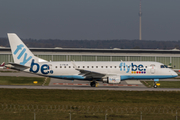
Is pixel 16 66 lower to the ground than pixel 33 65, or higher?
lower

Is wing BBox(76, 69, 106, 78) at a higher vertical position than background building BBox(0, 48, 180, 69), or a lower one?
lower

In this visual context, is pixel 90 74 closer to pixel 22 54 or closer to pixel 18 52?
pixel 22 54

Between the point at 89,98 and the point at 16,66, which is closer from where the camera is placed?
the point at 89,98

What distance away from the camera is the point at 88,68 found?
164ft

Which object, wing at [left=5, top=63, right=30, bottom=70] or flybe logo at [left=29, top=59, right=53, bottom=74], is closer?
wing at [left=5, top=63, right=30, bottom=70]

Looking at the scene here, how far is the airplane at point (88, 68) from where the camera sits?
49.4m

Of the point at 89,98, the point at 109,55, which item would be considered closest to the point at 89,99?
the point at 89,98

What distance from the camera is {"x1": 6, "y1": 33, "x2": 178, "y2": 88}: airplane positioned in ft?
162

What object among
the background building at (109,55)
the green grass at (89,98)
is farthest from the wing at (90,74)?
the background building at (109,55)

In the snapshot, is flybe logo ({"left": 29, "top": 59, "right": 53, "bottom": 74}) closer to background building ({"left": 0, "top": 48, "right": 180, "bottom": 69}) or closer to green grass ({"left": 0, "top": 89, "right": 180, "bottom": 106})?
green grass ({"left": 0, "top": 89, "right": 180, "bottom": 106})

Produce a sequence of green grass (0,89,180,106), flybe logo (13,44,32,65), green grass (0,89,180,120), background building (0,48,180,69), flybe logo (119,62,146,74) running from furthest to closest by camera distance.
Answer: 1. background building (0,48,180,69)
2. flybe logo (13,44,32,65)
3. flybe logo (119,62,146,74)
4. green grass (0,89,180,106)
5. green grass (0,89,180,120)

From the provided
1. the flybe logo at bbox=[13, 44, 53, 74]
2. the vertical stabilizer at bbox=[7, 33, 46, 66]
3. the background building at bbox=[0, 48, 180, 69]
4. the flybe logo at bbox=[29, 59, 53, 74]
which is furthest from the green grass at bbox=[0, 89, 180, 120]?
the background building at bbox=[0, 48, 180, 69]

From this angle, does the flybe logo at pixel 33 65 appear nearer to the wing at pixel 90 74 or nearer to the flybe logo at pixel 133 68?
the wing at pixel 90 74

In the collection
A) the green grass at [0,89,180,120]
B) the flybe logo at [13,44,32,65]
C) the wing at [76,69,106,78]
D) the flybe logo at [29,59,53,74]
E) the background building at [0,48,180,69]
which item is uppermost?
the background building at [0,48,180,69]
